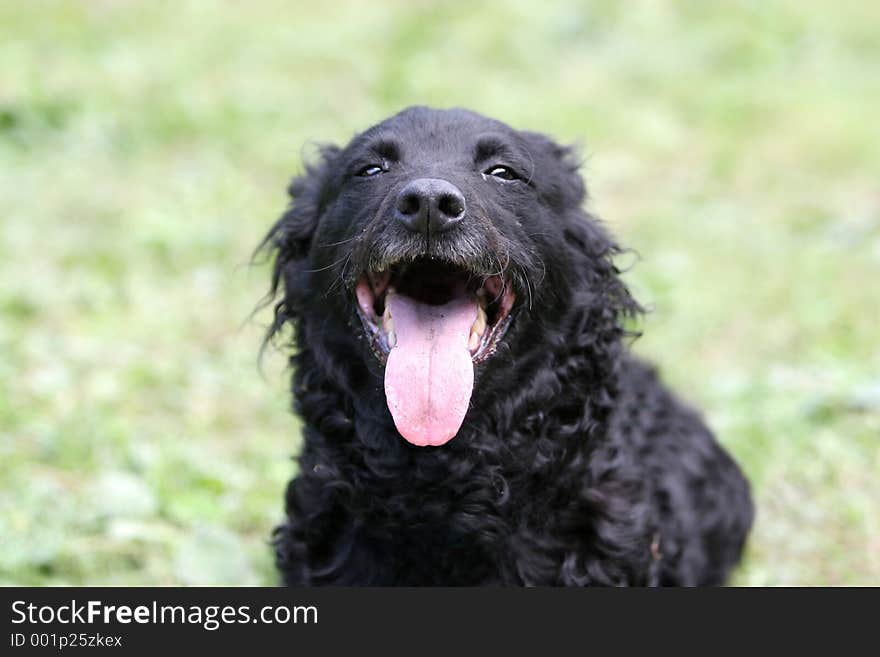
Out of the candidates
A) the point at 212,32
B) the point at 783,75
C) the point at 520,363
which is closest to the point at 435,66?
the point at 212,32

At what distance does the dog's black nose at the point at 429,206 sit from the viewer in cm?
305

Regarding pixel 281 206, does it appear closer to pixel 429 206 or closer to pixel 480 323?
pixel 480 323

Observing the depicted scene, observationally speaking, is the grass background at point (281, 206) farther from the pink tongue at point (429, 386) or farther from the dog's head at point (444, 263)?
the pink tongue at point (429, 386)

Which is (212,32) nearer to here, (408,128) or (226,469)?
(226,469)

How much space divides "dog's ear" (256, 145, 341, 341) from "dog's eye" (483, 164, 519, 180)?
1.95ft

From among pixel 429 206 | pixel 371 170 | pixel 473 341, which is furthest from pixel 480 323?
pixel 371 170

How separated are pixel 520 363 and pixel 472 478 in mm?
396

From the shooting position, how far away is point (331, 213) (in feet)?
11.9

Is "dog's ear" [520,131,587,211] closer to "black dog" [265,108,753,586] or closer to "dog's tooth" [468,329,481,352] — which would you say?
"black dog" [265,108,753,586]

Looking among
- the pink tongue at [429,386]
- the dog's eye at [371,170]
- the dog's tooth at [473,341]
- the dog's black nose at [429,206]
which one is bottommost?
the pink tongue at [429,386]

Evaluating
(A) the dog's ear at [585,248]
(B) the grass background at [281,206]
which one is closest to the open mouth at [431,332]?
(A) the dog's ear at [585,248]

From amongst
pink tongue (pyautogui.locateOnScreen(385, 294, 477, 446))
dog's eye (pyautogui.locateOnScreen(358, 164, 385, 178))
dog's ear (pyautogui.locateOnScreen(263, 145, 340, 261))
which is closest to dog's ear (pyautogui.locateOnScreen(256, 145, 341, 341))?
dog's ear (pyautogui.locateOnScreen(263, 145, 340, 261))

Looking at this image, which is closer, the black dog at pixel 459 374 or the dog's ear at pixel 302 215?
the black dog at pixel 459 374

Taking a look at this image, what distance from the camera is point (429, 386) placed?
314 cm
